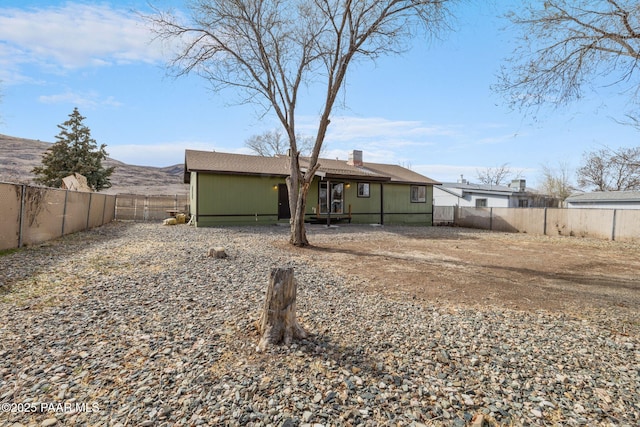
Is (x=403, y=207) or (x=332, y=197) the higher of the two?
(x=332, y=197)

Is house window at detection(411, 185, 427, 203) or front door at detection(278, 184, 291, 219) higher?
house window at detection(411, 185, 427, 203)

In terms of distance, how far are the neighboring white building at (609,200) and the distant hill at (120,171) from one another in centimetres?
4219

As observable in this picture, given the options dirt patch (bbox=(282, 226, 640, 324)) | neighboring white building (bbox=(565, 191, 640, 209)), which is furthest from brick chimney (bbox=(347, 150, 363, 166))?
neighboring white building (bbox=(565, 191, 640, 209))

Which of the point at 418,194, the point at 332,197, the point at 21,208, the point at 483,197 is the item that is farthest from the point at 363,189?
the point at 21,208

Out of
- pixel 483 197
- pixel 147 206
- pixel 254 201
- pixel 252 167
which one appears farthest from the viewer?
pixel 483 197

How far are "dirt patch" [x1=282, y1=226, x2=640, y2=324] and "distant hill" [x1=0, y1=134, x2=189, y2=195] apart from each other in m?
39.1

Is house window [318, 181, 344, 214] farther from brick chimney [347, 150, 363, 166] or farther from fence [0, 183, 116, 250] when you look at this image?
fence [0, 183, 116, 250]

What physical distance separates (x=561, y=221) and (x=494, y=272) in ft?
38.5

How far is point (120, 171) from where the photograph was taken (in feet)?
176

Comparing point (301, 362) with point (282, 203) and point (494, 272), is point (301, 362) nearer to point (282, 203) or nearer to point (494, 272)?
point (494, 272)

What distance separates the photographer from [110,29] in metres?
7.81

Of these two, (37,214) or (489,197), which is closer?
(37,214)

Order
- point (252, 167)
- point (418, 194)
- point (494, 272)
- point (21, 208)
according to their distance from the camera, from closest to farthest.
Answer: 1. point (494, 272)
2. point (21, 208)
3. point (252, 167)
4. point (418, 194)

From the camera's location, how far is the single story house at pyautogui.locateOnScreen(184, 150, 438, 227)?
14484mm
